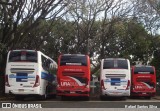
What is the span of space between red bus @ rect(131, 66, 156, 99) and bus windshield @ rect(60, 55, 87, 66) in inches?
304

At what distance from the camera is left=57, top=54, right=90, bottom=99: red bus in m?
29.1

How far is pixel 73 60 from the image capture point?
95.9ft

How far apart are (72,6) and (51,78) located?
23.6ft

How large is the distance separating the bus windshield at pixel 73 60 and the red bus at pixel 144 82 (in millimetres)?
7729

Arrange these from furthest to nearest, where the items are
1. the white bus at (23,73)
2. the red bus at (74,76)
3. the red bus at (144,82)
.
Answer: the red bus at (144,82), the red bus at (74,76), the white bus at (23,73)

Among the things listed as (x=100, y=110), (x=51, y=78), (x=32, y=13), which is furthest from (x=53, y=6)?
(x=100, y=110)

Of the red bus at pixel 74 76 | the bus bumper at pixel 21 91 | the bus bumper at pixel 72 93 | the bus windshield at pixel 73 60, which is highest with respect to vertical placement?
the bus windshield at pixel 73 60

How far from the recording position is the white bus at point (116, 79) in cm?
3020

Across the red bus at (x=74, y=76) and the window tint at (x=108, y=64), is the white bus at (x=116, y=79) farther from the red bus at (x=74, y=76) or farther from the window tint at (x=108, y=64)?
the red bus at (x=74, y=76)

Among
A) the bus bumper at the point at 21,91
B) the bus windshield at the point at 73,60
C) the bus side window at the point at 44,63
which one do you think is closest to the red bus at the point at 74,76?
the bus windshield at the point at 73,60

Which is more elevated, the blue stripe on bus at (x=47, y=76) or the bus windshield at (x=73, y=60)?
the bus windshield at (x=73, y=60)

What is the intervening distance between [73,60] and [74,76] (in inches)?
45.0

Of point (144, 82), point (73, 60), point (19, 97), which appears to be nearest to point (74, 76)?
point (73, 60)

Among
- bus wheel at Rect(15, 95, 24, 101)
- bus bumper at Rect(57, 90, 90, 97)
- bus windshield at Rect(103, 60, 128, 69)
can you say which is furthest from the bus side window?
bus windshield at Rect(103, 60, 128, 69)
